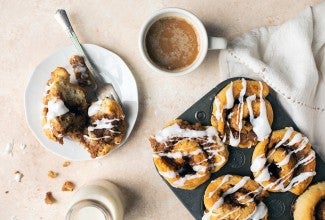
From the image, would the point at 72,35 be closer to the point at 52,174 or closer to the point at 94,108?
the point at 94,108

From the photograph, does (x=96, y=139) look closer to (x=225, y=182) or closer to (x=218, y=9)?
(x=225, y=182)

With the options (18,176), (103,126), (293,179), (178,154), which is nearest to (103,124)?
(103,126)

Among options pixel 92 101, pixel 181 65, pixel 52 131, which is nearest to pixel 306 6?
pixel 181 65

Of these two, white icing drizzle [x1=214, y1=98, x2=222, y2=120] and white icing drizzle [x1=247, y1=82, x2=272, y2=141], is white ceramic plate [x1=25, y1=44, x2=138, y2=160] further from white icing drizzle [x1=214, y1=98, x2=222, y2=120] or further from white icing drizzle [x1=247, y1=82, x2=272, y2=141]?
white icing drizzle [x1=247, y1=82, x2=272, y2=141]

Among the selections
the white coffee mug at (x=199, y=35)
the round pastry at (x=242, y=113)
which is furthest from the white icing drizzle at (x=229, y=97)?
the white coffee mug at (x=199, y=35)

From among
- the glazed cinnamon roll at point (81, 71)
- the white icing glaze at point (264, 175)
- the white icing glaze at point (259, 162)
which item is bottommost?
the white icing glaze at point (264, 175)

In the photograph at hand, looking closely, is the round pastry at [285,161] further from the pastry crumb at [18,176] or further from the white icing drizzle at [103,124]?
the pastry crumb at [18,176]
